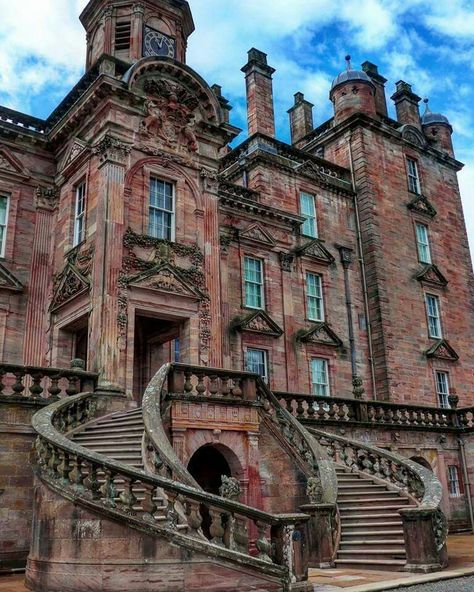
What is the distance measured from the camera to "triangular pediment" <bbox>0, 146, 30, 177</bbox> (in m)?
19.9

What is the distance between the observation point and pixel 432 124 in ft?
113

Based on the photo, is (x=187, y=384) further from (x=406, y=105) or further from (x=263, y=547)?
(x=406, y=105)

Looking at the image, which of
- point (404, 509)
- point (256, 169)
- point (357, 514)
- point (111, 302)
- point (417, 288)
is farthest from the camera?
point (417, 288)

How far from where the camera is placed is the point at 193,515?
9.30 metres

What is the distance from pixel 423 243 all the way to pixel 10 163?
1991 centimetres

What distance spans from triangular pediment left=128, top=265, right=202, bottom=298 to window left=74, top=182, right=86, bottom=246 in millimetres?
2701

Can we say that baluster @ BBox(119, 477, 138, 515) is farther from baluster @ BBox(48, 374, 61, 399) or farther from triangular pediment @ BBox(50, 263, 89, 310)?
triangular pediment @ BBox(50, 263, 89, 310)

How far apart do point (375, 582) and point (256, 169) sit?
1924 centimetres

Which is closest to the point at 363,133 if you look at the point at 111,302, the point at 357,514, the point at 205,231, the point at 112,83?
the point at 205,231

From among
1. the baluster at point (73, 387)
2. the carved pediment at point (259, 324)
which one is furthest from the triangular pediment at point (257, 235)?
the baluster at point (73, 387)

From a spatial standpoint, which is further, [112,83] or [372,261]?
[372,261]

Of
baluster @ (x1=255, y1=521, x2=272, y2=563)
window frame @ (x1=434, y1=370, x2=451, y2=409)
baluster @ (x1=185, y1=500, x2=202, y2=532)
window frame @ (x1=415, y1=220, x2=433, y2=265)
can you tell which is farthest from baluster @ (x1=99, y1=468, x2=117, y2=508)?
window frame @ (x1=415, y1=220, x2=433, y2=265)

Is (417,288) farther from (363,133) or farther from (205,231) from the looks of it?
(205,231)

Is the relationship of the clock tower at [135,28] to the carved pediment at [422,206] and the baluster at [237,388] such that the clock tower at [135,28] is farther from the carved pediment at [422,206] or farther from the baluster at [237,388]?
the carved pediment at [422,206]
